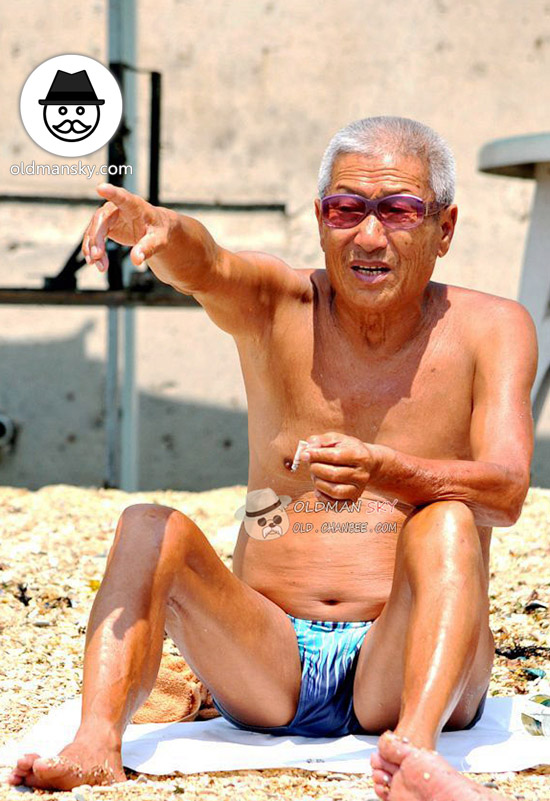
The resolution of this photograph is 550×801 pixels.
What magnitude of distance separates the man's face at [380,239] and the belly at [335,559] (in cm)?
48

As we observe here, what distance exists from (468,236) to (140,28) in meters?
2.10

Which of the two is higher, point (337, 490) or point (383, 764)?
point (337, 490)

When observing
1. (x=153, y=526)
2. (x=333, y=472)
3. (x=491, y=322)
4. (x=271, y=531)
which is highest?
(x=491, y=322)

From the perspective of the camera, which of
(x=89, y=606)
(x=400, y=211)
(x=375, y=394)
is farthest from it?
(x=89, y=606)

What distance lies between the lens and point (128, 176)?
214 inches

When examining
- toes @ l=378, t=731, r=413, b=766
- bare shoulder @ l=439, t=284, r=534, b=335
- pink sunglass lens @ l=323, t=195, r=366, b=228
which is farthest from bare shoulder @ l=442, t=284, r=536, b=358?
toes @ l=378, t=731, r=413, b=766

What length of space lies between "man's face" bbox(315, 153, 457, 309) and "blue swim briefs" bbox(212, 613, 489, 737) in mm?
743

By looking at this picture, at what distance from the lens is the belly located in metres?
2.62

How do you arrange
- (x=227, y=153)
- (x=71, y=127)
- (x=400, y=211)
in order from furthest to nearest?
(x=227, y=153) → (x=71, y=127) → (x=400, y=211)

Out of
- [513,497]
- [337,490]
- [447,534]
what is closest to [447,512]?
[447,534]

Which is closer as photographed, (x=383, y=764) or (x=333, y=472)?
(x=383, y=764)

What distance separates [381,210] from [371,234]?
0.19 feet

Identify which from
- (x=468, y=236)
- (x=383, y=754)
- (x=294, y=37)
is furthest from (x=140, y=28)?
(x=383, y=754)

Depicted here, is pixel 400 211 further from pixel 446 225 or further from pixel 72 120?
pixel 72 120
